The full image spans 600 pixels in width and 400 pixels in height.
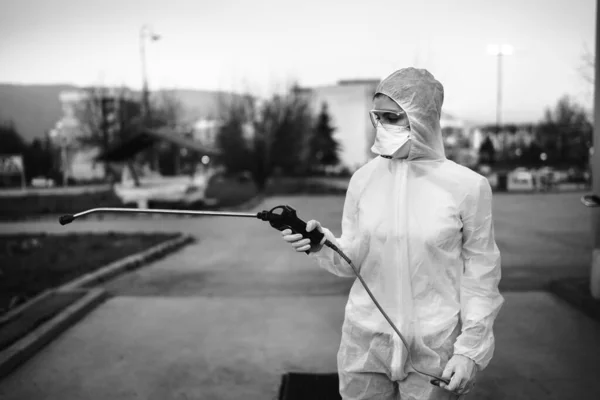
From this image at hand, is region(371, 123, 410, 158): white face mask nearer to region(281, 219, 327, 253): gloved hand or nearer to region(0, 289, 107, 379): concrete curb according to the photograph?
region(281, 219, 327, 253): gloved hand

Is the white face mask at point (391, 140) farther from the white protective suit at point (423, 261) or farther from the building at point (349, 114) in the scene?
the building at point (349, 114)

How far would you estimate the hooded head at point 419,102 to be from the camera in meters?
1.84

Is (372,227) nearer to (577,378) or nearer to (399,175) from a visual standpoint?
(399,175)

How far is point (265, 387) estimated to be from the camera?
4160mm

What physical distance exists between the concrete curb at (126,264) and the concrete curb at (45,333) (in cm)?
66

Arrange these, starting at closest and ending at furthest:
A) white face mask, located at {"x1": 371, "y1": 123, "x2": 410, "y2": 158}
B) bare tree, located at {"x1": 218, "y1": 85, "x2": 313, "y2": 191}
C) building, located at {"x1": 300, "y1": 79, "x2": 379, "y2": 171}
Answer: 1. white face mask, located at {"x1": 371, "y1": 123, "x2": 410, "y2": 158}
2. bare tree, located at {"x1": 218, "y1": 85, "x2": 313, "y2": 191}
3. building, located at {"x1": 300, "y1": 79, "x2": 379, "y2": 171}

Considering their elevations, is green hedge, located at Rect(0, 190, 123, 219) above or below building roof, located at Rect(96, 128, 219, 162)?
below

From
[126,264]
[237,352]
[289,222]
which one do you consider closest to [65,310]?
[237,352]

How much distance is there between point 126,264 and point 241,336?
4053mm

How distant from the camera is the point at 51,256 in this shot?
978cm

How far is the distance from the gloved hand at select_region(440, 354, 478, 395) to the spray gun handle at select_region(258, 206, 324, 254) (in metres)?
0.59

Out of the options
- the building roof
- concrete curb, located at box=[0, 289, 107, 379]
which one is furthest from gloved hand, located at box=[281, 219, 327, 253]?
the building roof

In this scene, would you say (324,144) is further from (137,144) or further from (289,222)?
(289,222)

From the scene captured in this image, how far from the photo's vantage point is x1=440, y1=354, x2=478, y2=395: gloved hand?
69.5 inches
